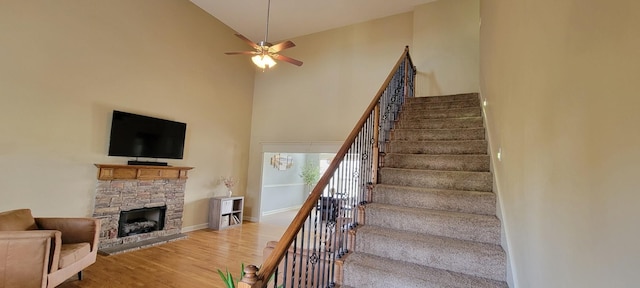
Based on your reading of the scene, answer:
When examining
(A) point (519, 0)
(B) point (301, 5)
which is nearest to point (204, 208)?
(B) point (301, 5)

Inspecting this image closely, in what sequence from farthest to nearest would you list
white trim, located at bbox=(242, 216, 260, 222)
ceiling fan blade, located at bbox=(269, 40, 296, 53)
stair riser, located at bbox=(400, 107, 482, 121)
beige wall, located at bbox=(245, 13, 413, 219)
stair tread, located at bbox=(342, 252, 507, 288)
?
white trim, located at bbox=(242, 216, 260, 222) → beige wall, located at bbox=(245, 13, 413, 219) → stair riser, located at bbox=(400, 107, 482, 121) → ceiling fan blade, located at bbox=(269, 40, 296, 53) → stair tread, located at bbox=(342, 252, 507, 288)

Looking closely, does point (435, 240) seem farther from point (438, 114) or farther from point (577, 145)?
point (438, 114)

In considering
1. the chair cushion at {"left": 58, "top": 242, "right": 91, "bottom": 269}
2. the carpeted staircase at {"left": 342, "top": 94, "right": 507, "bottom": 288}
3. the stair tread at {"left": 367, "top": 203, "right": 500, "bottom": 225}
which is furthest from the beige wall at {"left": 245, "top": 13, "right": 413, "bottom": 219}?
the chair cushion at {"left": 58, "top": 242, "right": 91, "bottom": 269}

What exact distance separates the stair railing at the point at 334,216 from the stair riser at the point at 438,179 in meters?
0.20

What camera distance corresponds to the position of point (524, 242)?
1.63 meters

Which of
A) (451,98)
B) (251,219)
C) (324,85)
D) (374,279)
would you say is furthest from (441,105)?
(251,219)

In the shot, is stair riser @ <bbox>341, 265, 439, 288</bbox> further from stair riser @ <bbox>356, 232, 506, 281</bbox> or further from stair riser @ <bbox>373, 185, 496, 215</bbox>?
stair riser @ <bbox>373, 185, 496, 215</bbox>

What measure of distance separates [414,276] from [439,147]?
1917 mm

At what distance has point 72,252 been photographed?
3133mm

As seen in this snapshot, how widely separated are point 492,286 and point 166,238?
5.26 metres

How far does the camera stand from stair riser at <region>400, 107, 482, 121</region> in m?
4.14

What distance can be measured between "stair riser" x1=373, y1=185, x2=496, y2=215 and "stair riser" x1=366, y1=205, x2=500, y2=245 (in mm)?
158

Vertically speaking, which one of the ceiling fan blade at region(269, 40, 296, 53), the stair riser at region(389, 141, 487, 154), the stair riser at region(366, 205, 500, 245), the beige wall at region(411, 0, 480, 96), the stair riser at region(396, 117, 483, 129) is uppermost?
the beige wall at region(411, 0, 480, 96)

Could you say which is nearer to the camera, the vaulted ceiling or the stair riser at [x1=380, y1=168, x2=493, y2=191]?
the stair riser at [x1=380, y1=168, x2=493, y2=191]
